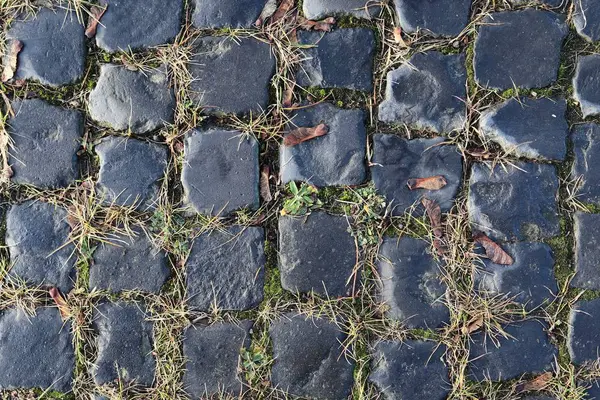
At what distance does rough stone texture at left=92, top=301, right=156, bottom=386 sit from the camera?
7.68 feet

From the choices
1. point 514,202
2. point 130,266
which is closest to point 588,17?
point 514,202

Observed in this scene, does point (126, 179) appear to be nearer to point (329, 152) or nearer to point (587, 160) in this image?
point (329, 152)

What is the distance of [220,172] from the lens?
236cm

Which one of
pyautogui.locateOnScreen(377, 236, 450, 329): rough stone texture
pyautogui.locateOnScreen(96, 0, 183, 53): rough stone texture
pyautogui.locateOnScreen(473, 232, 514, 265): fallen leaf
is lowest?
pyautogui.locateOnScreen(377, 236, 450, 329): rough stone texture

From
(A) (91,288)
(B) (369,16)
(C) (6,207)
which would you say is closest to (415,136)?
(B) (369,16)

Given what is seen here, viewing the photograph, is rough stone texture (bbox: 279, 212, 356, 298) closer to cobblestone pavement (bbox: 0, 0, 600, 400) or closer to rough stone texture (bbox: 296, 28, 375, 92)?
cobblestone pavement (bbox: 0, 0, 600, 400)

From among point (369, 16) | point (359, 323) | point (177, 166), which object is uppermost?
point (369, 16)

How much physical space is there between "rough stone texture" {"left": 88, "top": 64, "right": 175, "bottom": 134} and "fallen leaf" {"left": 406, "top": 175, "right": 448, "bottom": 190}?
3.13ft

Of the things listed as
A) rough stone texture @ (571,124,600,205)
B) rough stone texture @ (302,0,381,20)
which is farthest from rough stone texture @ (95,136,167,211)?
rough stone texture @ (571,124,600,205)

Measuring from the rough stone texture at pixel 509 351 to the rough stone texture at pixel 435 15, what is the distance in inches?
45.7

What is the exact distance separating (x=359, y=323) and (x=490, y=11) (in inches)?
50.9

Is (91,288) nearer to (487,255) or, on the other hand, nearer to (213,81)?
(213,81)

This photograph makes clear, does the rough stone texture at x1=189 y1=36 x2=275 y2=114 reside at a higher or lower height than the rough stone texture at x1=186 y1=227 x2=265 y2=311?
higher

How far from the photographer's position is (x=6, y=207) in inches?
93.4
